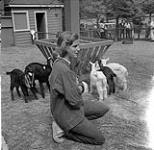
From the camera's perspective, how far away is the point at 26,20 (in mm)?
15703

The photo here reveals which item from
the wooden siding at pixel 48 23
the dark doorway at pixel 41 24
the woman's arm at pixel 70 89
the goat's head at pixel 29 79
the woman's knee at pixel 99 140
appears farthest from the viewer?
the dark doorway at pixel 41 24

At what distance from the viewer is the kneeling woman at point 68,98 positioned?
2.76m

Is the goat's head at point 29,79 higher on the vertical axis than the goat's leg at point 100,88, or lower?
higher

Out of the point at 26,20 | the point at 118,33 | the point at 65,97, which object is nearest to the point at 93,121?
the point at 65,97

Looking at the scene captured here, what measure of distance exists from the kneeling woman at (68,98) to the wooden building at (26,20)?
38.7 ft

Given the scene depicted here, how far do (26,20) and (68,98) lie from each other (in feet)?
45.7

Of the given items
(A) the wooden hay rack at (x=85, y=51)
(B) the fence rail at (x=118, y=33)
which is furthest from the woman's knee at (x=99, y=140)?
(B) the fence rail at (x=118, y=33)

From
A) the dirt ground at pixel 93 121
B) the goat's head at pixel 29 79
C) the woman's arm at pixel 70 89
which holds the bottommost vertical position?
the dirt ground at pixel 93 121

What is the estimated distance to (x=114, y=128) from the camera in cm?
349

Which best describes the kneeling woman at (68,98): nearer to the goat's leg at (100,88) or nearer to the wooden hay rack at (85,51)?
the goat's leg at (100,88)

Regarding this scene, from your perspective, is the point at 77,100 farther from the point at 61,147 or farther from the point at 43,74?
the point at 43,74

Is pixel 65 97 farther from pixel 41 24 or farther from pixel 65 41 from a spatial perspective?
pixel 41 24

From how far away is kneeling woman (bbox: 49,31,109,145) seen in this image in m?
2.76

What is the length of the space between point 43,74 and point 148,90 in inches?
96.4
